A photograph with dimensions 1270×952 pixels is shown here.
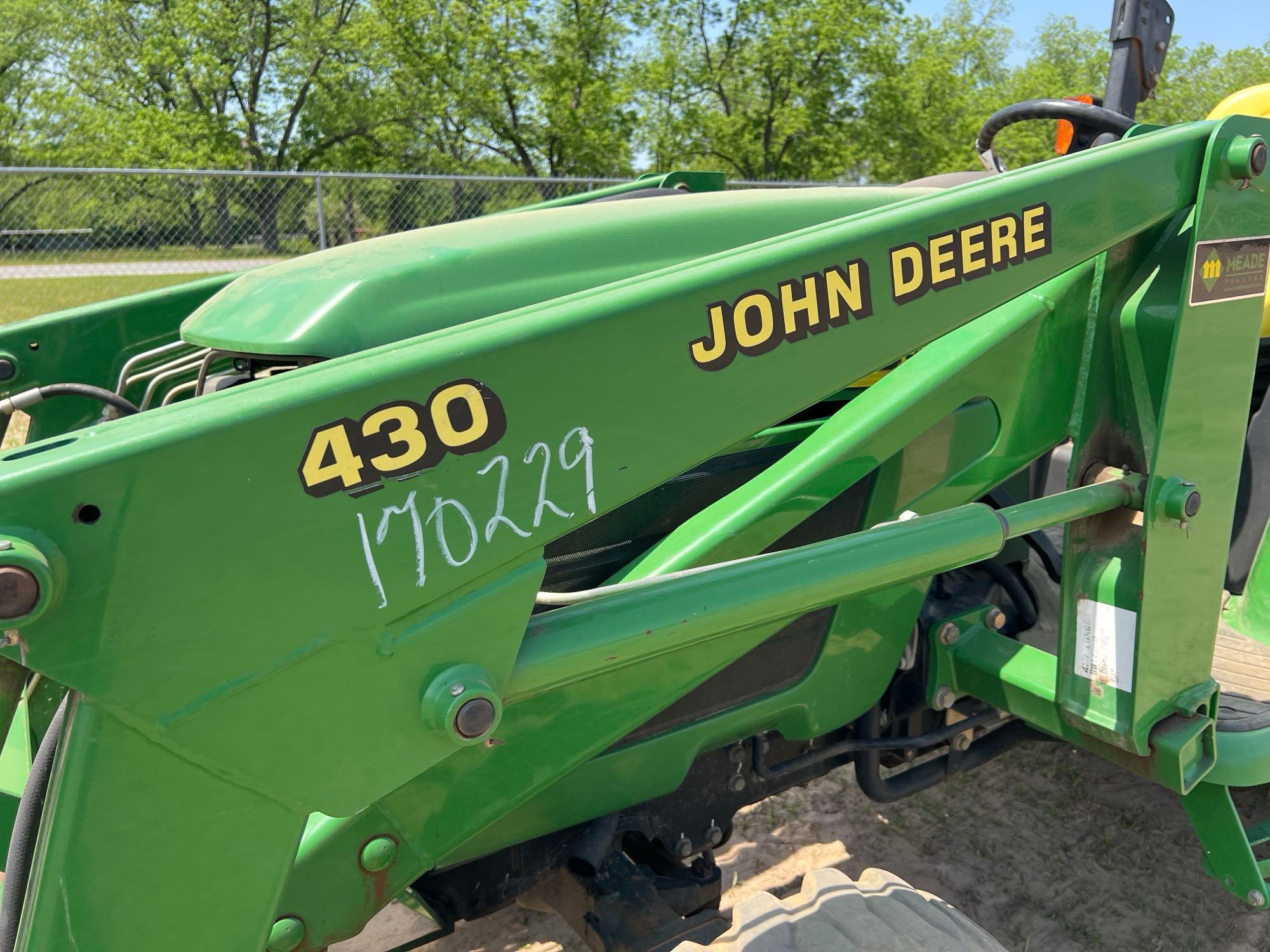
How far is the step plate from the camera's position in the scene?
82.5 inches

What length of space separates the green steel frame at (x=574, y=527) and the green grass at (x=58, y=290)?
23.3 feet

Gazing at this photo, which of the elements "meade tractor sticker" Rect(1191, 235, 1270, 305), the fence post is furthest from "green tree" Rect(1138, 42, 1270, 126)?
"meade tractor sticker" Rect(1191, 235, 1270, 305)

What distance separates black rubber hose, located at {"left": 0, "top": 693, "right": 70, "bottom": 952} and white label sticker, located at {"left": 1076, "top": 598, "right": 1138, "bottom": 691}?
1.56 m

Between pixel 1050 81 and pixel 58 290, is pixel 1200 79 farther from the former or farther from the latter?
pixel 58 290

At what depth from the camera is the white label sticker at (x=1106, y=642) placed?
6.02 ft

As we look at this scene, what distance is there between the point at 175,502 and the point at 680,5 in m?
23.8

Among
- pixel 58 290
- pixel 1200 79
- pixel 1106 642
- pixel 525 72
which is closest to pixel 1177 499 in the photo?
pixel 1106 642

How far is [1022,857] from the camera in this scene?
9.21 ft

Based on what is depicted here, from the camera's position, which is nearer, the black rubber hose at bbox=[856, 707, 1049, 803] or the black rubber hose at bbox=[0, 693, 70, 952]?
the black rubber hose at bbox=[0, 693, 70, 952]

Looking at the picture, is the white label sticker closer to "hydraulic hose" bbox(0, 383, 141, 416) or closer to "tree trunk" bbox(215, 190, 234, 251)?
"hydraulic hose" bbox(0, 383, 141, 416)

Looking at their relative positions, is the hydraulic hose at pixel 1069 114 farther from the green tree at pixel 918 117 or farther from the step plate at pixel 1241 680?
the green tree at pixel 918 117

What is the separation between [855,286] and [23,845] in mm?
1105

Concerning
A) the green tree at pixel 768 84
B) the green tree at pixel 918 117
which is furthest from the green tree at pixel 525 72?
the green tree at pixel 918 117

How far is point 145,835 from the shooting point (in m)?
1.04
